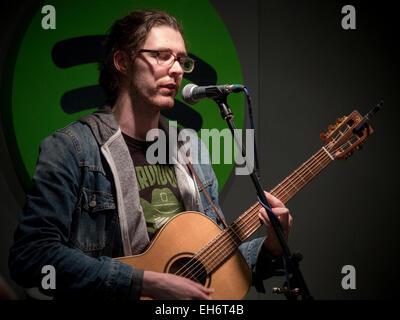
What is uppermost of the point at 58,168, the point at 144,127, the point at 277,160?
the point at 144,127

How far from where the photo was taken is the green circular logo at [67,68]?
192 centimetres

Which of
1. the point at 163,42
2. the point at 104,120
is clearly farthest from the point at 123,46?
the point at 104,120

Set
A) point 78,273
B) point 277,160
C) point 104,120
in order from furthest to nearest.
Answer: point 277,160
point 104,120
point 78,273

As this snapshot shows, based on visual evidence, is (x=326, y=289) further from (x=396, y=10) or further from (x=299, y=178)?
(x=396, y=10)


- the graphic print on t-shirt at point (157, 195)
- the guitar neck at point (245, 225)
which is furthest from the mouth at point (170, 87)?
the guitar neck at point (245, 225)

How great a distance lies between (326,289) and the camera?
2459 mm

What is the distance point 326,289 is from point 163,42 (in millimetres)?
1753

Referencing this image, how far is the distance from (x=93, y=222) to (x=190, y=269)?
445 mm

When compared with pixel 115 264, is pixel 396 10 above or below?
above

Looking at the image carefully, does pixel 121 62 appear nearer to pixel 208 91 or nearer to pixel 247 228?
pixel 208 91

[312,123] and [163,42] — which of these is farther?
[312,123]

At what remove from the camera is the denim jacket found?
57.8 inches

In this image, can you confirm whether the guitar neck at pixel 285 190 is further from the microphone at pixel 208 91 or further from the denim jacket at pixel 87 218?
the microphone at pixel 208 91

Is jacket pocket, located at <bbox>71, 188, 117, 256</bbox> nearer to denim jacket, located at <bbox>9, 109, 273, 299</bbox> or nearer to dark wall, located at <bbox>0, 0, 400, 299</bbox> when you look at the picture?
denim jacket, located at <bbox>9, 109, 273, 299</bbox>
